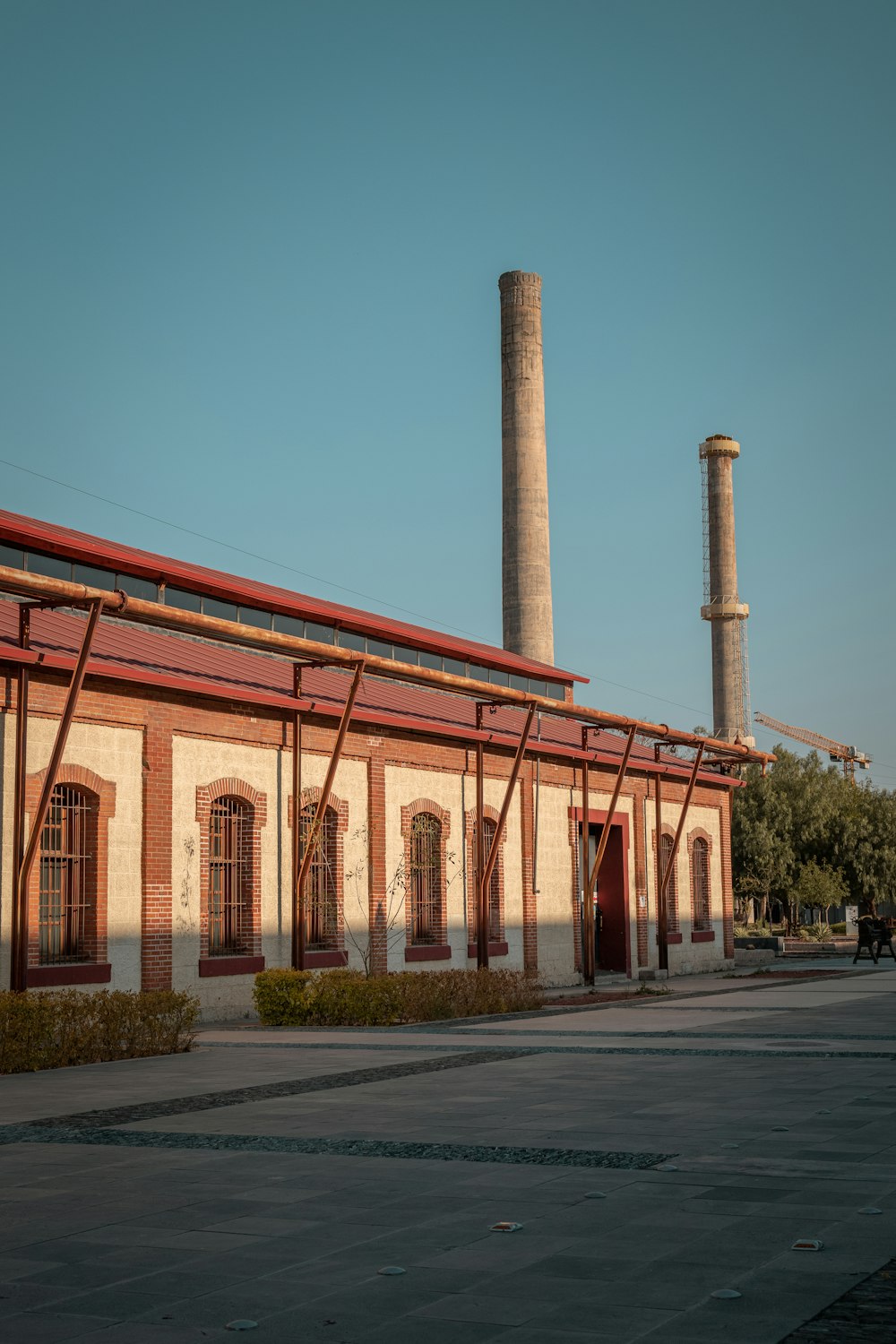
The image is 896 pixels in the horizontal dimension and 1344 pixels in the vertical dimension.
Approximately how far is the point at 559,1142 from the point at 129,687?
11.2 metres

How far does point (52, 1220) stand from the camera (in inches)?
266

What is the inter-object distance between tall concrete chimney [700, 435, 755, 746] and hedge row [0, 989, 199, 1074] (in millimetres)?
47159

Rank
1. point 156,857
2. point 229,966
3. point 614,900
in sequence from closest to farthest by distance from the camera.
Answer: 1. point 156,857
2. point 229,966
3. point 614,900

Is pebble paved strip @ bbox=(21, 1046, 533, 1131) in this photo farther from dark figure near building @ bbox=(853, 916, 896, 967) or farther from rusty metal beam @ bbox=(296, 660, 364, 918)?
dark figure near building @ bbox=(853, 916, 896, 967)

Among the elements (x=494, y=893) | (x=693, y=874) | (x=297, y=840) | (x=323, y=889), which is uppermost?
(x=297, y=840)

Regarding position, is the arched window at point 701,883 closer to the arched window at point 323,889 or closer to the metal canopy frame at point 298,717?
the metal canopy frame at point 298,717

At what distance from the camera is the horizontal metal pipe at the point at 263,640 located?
15680 mm

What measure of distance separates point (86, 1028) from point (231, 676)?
301 inches

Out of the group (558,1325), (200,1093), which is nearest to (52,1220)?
(558,1325)

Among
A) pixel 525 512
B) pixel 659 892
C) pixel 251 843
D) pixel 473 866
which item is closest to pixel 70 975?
pixel 251 843

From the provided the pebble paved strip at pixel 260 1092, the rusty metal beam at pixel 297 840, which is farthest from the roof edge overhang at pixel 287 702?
the pebble paved strip at pixel 260 1092

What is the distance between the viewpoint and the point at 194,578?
1798cm

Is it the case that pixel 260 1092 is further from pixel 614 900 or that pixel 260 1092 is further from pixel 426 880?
pixel 614 900

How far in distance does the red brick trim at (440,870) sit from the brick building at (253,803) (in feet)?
0.16
